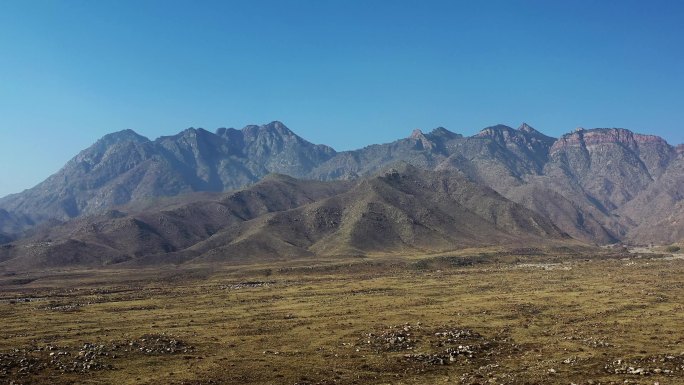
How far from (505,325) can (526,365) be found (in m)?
23.8

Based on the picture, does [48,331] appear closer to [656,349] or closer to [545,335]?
[545,335]

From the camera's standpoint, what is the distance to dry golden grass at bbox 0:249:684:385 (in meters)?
45.3

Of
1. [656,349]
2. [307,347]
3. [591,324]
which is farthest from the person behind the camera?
[591,324]

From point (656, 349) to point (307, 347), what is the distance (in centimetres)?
3510

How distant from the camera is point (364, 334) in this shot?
64125mm

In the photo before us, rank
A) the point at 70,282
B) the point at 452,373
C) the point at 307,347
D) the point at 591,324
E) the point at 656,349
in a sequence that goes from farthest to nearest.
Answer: the point at 70,282, the point at 591,324, the point at 307,347, the point at 656,349, the point at 452,373

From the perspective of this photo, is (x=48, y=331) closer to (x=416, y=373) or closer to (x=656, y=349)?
(x=416, y=373)

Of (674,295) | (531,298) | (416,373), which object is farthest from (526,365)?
(674,295)

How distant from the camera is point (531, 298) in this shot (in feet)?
329

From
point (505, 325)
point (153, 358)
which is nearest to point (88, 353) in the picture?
point (153, 358)

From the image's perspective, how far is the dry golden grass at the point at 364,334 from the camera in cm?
4528

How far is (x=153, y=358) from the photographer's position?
175 feet

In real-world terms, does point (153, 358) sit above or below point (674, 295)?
above

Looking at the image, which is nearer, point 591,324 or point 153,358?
point 153,358
